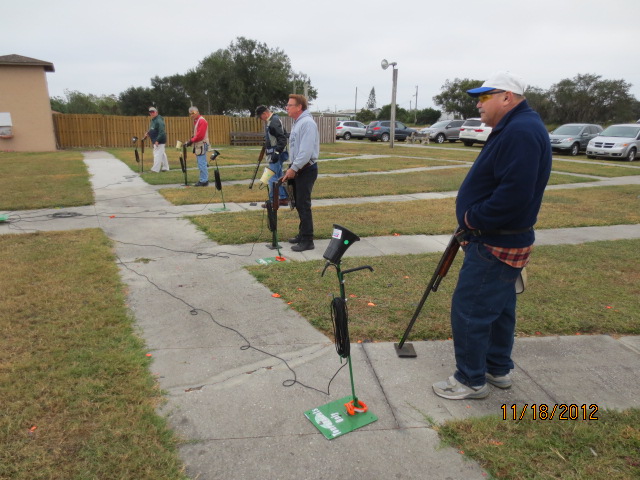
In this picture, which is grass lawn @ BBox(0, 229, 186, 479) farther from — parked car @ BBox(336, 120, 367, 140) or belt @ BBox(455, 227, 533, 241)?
parked car @ BBox(336, 120, 367, 140)

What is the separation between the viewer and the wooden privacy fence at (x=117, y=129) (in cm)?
2358

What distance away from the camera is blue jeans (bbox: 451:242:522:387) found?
275 cm

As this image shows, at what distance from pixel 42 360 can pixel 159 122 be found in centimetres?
1064

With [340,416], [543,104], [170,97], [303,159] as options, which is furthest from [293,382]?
[170,97]

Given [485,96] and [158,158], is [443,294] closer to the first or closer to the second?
[485,96]

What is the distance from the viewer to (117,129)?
80.8 ft

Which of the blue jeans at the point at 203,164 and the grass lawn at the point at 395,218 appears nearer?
the grass lawn at the point at 395,218

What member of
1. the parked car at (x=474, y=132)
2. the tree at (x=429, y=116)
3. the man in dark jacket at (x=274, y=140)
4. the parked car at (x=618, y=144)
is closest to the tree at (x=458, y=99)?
the tree at (x=429, y=116)

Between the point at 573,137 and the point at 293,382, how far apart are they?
77.5 feet

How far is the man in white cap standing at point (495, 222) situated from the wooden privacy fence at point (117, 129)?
2460 centimetres

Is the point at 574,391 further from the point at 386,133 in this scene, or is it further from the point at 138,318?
the point at 386,133

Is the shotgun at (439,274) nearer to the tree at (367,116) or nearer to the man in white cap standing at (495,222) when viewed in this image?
the man in white cap standing at (495,222)

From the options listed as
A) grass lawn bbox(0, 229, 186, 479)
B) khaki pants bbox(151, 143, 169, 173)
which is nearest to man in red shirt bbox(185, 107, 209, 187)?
khaki pants bbox(151, 143, 169, 173)

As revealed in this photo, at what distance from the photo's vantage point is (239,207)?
28.7 ft
